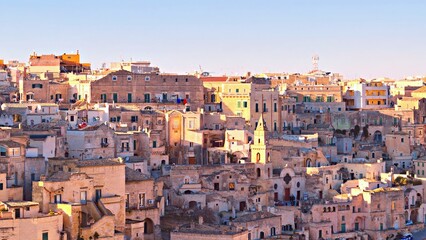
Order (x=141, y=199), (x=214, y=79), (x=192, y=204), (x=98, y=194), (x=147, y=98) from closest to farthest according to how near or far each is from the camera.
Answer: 1. (x=98, y=194)
2. (x=141, y=199)
3. (x=192, y=204)
4. (x=147, y=98)
5. (x=214, y=79)

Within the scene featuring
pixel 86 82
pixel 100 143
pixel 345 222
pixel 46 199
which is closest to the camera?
pixel 46 199

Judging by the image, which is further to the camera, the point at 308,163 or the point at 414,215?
the point at 308,163

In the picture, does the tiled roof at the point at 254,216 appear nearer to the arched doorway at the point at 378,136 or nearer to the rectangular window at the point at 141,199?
the rectangular window at the point at 141,199

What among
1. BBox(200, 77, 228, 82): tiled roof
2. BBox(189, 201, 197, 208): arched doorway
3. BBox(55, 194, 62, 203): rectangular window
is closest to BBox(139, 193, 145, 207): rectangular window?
BBox(189, 201, 197, 208): arched doorway

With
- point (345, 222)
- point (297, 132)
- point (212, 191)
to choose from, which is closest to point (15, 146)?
point (212, 191)

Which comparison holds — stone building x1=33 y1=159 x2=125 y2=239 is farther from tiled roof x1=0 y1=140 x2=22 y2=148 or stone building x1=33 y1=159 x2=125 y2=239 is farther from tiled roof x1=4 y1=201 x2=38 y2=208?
tiled roof x1=0 y1=140 x2=22 y2=148

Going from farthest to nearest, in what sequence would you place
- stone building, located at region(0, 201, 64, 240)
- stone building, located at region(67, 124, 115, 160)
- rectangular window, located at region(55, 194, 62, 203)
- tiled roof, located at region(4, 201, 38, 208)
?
1. stone building, located at region(67, 124, 115, 160)
2. rectangular window, located at region(55, 194, 62, 203)
3. tiled roof, located at region(4, 201, 38, 208)
4. stone building, located at region(0, 201, 64, 240)

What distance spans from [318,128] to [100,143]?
639 inches

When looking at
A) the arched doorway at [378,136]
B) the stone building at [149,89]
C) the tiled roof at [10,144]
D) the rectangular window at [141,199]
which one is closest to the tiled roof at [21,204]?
the tiled roof at [10,144]

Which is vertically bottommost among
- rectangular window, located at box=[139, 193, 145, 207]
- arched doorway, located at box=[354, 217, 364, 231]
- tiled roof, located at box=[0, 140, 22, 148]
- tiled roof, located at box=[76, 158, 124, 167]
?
arched doorway, located at box=[354, 217, 364, 231]

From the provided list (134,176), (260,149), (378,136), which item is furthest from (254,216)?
(378,136)

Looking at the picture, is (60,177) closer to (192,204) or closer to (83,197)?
(83,197)

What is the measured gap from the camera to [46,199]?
35031 millimetres

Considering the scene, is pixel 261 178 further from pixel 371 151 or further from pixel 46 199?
pixel 46 199
